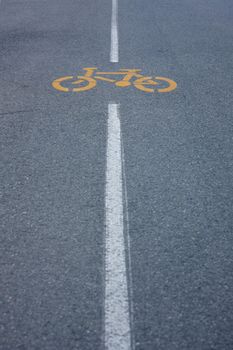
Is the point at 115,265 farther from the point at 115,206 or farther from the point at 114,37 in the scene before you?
the point at 114,37

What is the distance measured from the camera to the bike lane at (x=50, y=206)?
2566 mm

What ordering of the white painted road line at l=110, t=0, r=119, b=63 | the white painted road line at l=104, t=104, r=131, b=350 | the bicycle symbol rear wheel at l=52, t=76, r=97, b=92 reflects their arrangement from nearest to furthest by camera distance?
the white painted road line at l=104, t=104, r=131, b=350
the bicycle symbol rear wheel at l=52, t=76, r=97, b=92
the white painted road line at l=110, t=0, r=119, b=63

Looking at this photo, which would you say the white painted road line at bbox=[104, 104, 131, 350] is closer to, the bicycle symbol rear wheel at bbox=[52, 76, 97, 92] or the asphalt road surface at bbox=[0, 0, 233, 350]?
the asphalt road surface at bbox=[0, 0, 233, 350]

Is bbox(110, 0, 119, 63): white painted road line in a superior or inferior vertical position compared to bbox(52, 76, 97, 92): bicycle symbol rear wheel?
superior

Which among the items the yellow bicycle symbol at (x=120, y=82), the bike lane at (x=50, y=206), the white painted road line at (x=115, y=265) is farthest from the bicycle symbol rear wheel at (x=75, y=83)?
the white painted road line at (x=115, y=265)

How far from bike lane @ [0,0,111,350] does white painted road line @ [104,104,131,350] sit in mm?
64

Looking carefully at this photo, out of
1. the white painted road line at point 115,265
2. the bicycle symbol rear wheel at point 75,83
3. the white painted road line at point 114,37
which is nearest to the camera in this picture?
the white painted road line at point 115,265

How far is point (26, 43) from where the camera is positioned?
8320 mm

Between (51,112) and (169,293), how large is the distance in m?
3.39

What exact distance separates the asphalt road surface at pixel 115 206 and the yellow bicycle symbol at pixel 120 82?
3.0 inches

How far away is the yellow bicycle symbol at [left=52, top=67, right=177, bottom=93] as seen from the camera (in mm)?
6176

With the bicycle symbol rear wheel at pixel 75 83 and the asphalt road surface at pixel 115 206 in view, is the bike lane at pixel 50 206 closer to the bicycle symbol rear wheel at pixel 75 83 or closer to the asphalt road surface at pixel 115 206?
the asphalt road surface at pixel 115 206

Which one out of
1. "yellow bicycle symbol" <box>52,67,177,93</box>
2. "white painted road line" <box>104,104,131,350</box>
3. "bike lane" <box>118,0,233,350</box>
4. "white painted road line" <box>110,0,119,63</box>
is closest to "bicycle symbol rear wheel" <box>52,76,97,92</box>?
"yellow bicycle symbol" <box>52,67,177,93</box>

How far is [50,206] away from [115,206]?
619mm
